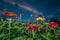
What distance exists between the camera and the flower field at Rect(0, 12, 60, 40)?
166 cm

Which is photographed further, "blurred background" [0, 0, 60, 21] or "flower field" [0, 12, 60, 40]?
"blurred background" [0, 0, 60, 21]

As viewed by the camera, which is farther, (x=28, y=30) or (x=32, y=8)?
(x=32, y=8)

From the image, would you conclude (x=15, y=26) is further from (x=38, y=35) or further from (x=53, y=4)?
(x=53, y=4)

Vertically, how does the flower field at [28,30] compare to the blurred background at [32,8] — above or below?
below

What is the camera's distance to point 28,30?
5.57 feet

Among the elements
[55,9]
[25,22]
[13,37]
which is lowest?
[13,37]

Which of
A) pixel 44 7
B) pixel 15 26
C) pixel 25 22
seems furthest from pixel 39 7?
pixel 15 26

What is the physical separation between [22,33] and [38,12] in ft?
1.02

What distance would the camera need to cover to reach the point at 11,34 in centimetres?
166

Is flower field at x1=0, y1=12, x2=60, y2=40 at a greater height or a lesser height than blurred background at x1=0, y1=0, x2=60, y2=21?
lesser

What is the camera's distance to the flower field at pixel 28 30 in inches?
65.4

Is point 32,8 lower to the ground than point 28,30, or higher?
higher

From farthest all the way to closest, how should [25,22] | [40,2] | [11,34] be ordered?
[40,2], [25,22], [11,34]

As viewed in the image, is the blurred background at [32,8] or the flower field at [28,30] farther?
the blurred background at [32,8]
